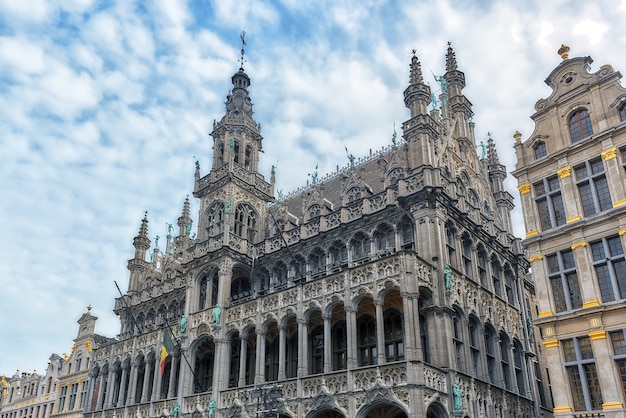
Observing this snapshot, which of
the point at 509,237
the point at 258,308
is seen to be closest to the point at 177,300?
the point at 258,308

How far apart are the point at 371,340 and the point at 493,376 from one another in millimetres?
7357

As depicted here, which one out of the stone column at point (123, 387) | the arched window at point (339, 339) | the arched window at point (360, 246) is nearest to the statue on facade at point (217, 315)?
the arched window at point (339, 339)

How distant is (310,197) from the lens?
4103 cm

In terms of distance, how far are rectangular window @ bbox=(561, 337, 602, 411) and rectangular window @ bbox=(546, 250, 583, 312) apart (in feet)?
5.37

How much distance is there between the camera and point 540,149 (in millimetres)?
28953

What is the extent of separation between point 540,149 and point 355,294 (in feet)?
39.1

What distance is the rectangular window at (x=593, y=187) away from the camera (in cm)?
2566

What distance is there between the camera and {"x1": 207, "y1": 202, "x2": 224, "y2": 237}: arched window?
40700 mm

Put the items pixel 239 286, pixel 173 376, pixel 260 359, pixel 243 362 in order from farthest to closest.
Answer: pixel 239 286 → pixel 173 376 → pixel 243 362 → pixel 260 359

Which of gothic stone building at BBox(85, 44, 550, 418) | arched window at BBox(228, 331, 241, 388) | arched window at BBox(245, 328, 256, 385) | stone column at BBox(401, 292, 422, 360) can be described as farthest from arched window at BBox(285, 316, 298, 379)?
stone column at BBox(401, 292, 422, 360)

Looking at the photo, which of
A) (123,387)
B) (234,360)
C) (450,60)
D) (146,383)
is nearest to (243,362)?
(234,360)

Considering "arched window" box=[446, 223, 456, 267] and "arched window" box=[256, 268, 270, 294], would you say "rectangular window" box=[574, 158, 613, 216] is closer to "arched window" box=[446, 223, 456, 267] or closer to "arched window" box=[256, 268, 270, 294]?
"arched window" box=[446, 223, 456, 267]

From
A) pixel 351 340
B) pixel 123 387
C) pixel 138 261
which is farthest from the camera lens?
pixel 138 261

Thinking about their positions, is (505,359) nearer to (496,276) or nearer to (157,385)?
(496,276)
